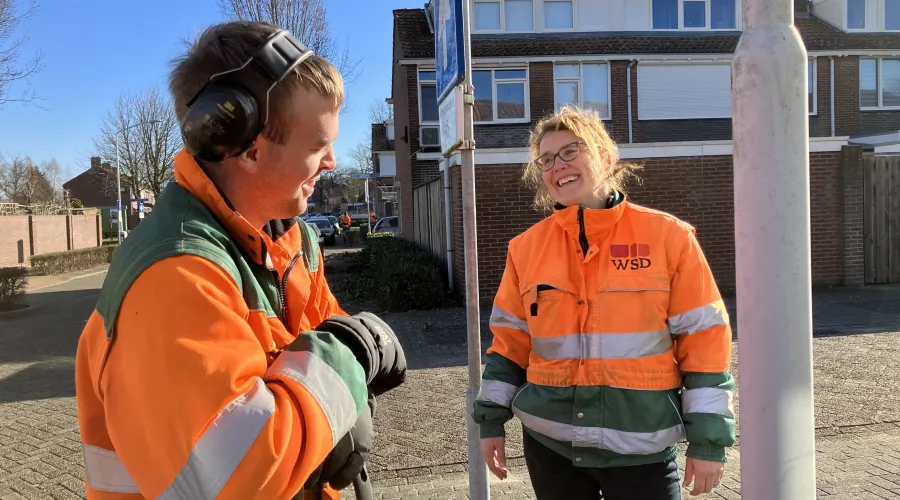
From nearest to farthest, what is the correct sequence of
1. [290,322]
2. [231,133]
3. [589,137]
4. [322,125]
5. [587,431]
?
1. [231,133]
2. [322,125]
3. [290,322]
4. [587,431]
5. [589,137]

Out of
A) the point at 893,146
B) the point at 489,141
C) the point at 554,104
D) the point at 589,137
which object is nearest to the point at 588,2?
the point at 554,104

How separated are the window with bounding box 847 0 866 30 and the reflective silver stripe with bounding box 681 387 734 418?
2314cm

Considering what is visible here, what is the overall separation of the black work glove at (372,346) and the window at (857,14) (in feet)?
78.7

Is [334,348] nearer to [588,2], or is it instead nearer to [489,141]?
[489,141]

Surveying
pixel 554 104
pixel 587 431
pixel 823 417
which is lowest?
pixel 823 417

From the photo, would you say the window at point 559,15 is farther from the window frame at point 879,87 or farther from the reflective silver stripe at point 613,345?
the reflective silver stripe at point 613,345

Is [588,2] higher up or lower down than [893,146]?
higher up

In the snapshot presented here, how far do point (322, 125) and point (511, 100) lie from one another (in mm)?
17672

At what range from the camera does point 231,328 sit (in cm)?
106

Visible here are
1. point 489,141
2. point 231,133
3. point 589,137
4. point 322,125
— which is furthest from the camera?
point 489,141

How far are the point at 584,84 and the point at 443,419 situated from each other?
15.5 metres

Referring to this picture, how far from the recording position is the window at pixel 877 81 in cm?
1916

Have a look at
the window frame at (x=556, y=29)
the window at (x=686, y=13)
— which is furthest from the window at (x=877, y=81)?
the window frame at (x=556, y=29)

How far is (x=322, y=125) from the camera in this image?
4.32ft
